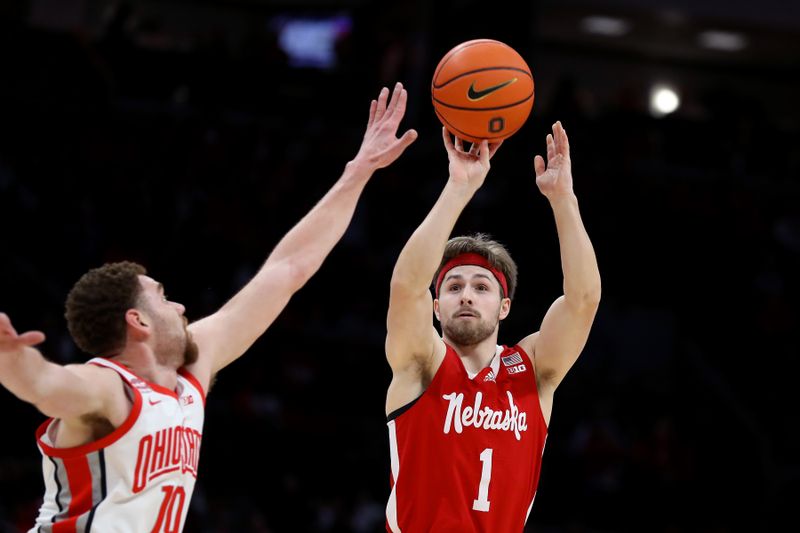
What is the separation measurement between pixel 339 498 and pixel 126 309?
8.66 m

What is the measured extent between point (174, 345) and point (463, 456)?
63.6 inches

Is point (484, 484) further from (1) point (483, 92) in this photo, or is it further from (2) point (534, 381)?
(1) point (483, 92)

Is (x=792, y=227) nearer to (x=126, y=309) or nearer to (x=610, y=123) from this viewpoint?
(x=610, y=123)

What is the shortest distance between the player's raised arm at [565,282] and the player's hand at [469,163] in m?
0.29

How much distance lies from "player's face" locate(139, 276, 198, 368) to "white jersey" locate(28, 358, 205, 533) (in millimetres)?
197

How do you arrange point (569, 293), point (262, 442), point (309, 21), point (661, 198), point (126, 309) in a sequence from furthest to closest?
point (309, 21) < point (661, 198) < point (262, 442) < point (569, 293) < point (126, 309)

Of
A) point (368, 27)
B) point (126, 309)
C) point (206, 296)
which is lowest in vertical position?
point (126, 309)

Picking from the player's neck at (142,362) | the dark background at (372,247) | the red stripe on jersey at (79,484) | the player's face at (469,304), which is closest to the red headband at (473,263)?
the player's face at (469,304)

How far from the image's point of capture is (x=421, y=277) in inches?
206

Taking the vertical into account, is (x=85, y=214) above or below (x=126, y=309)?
above

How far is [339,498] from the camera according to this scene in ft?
41.4

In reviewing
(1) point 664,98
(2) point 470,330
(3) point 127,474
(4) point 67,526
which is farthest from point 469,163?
(1) point 664,98

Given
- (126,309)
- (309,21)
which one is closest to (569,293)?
(126,309)

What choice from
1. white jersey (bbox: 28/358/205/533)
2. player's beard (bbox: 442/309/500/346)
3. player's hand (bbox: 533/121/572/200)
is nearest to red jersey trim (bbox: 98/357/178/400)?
white jersey (bbox: 28/358/205/533)
